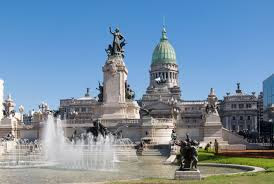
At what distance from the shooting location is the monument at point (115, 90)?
70.1 metres

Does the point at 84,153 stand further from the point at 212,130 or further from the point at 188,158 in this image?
the point at 212,130

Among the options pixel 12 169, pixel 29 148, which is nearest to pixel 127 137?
pixel 29 148

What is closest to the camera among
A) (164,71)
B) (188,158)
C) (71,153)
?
(188,158)

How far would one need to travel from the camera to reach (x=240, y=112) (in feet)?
487

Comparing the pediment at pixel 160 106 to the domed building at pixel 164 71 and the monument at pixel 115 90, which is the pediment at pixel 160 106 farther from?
the monument at pixel 115 90

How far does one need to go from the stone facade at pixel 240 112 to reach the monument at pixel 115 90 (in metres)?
81.9

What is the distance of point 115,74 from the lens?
7088 centimetres

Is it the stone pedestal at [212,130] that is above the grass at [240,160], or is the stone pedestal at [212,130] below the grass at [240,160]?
above

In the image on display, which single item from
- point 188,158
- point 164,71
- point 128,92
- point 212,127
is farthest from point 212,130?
point 164,71

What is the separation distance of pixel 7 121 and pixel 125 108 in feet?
61.5

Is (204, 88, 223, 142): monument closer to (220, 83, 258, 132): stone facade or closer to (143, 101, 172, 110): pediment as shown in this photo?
(143, 101, 172, 110): pediment

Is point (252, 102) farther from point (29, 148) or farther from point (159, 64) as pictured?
point (29, 148)

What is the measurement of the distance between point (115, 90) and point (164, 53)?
91212 mm

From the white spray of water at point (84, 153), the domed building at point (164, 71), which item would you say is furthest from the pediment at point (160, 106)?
the white spray of water at point (84, 153)
